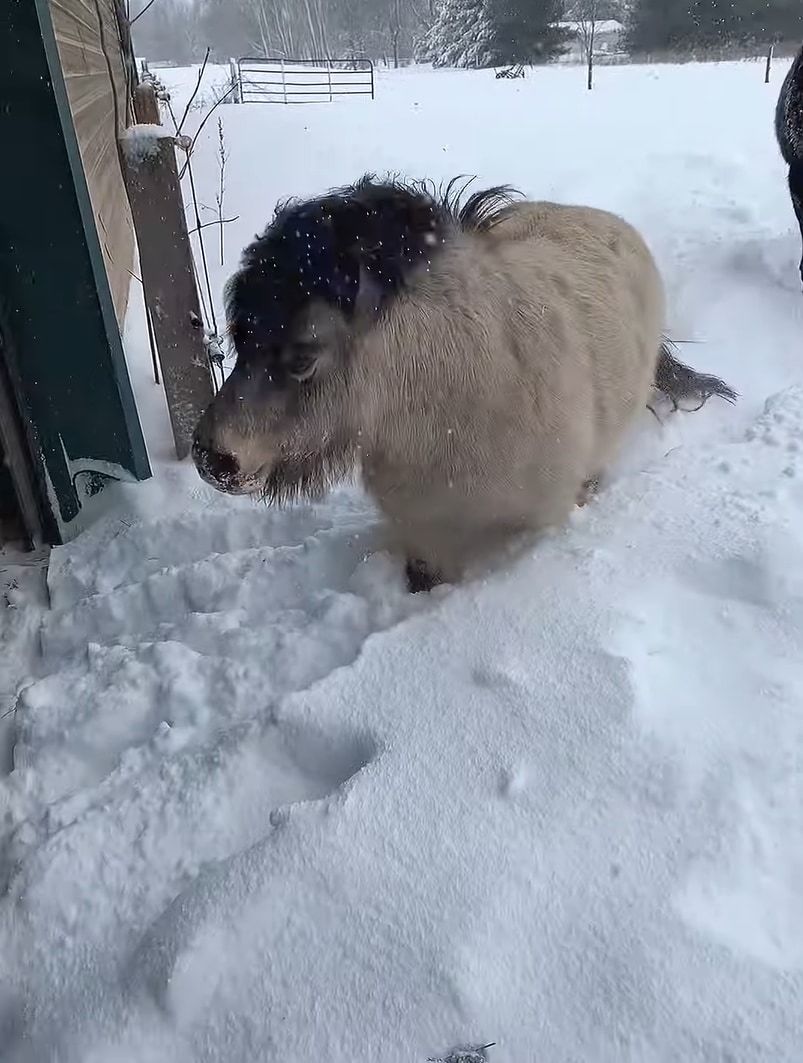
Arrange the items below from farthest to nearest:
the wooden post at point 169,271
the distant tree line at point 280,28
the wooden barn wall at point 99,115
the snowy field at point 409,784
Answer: the distant tree line at point 280,28, the wooden barn wall at point 99,115, the wooden post at point 169,271, the snowy field at point 409,784

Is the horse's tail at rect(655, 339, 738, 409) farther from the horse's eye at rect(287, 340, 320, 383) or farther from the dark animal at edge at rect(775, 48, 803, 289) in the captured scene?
the horse's eye at rect(287, 340, 320, 383)

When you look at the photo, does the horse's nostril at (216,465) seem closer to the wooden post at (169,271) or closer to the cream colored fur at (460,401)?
the cream colored fur at (460,401)

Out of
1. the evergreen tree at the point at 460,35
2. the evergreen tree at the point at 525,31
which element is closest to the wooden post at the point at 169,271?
the evergreen tree at the point at 525,31

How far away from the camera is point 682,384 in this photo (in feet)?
11.5

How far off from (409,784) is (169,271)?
2.20m

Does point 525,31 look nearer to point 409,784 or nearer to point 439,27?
A: point 439,27

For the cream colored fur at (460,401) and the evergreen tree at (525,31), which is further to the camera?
the evergreen tree at (525,31)

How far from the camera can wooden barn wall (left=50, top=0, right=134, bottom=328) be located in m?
4.00

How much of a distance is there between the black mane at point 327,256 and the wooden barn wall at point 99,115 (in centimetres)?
222

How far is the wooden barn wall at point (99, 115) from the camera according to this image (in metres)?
4.00

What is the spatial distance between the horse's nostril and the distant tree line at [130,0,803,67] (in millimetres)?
5102

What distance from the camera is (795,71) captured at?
4.76 metres

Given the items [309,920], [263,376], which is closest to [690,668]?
[309,920]

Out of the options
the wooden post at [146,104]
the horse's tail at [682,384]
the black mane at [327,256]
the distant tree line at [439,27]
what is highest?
the distant tree line at [439,27]
